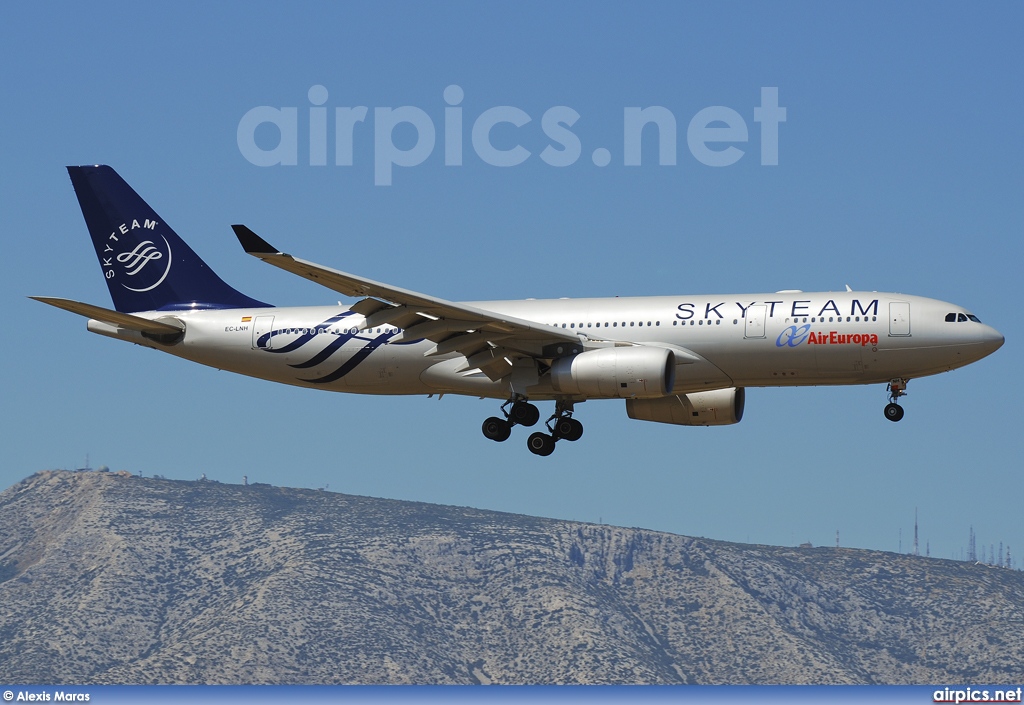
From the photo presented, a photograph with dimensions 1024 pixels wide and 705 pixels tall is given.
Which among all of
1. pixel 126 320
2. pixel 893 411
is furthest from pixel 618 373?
pixel 126 320

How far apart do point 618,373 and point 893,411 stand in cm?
942

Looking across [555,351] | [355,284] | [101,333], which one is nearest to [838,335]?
[555,351]

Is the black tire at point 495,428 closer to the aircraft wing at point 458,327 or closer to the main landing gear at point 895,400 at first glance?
the aircraft wing at point 458,327

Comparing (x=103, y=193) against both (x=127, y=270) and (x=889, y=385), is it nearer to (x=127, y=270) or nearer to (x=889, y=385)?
(x=127, y=270)

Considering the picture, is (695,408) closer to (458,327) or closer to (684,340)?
(684,340)

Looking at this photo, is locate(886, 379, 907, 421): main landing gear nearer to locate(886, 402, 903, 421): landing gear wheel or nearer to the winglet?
locate(886, 402, 903, 421): landing gear wheel

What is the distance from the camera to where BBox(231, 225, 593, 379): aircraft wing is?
159 ft

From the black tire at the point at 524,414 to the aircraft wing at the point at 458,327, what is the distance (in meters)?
1.31

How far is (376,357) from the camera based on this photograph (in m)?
54.5

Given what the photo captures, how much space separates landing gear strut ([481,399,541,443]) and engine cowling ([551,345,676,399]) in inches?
114

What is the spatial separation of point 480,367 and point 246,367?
938cm

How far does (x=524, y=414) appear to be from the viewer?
2130 inches

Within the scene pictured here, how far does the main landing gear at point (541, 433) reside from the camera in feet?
179

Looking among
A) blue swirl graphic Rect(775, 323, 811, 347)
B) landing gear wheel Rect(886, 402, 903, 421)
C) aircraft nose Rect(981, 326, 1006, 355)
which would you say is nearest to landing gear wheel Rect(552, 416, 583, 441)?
blue swirl graphic Rect(775, 323, 811, 347)
